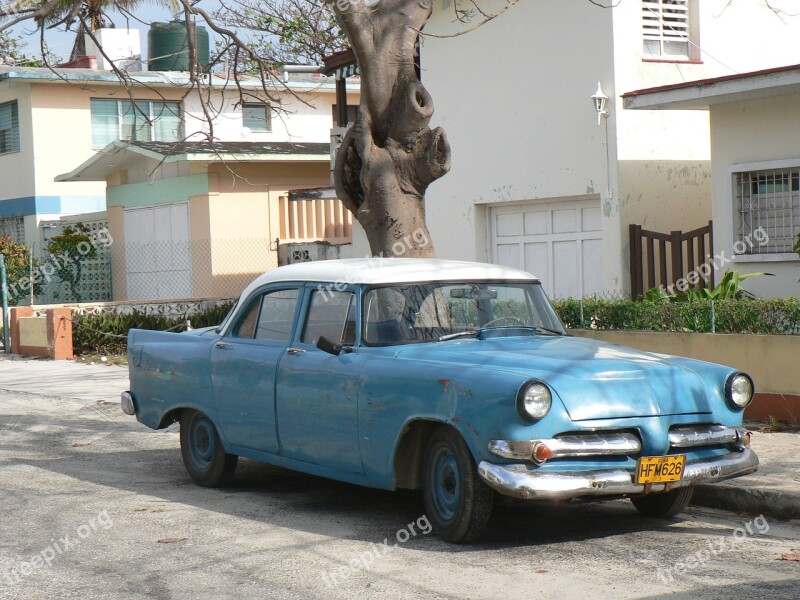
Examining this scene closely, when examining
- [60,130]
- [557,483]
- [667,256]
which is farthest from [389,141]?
[60,130]

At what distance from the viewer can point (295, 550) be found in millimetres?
6781

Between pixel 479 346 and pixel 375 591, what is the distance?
77.7 inches

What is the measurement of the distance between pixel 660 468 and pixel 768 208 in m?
9.11

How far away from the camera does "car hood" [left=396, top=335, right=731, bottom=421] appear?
21.4ft

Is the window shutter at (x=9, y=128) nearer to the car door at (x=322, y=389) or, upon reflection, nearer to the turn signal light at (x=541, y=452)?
the car door at (x=322, y=389)

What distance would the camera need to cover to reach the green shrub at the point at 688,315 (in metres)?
11.0

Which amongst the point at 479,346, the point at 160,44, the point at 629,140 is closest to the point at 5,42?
the point at 160,44

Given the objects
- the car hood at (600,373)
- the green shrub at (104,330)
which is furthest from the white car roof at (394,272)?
the green shrub at (104,330)

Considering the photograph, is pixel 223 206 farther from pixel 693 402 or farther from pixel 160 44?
pixel 693 402

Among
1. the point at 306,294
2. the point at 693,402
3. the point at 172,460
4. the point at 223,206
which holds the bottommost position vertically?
the point at 172,460

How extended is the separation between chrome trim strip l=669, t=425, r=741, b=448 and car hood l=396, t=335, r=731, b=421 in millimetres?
109

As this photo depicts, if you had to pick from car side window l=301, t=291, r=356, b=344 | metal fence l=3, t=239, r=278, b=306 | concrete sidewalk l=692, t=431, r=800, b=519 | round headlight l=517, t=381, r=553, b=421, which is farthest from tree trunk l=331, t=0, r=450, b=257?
metal fence l=3, t=239, r=278, b=306

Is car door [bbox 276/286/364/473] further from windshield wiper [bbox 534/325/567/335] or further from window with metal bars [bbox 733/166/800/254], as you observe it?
window with metal bars [bbox 733/166/800/254]

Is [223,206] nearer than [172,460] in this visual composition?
No
